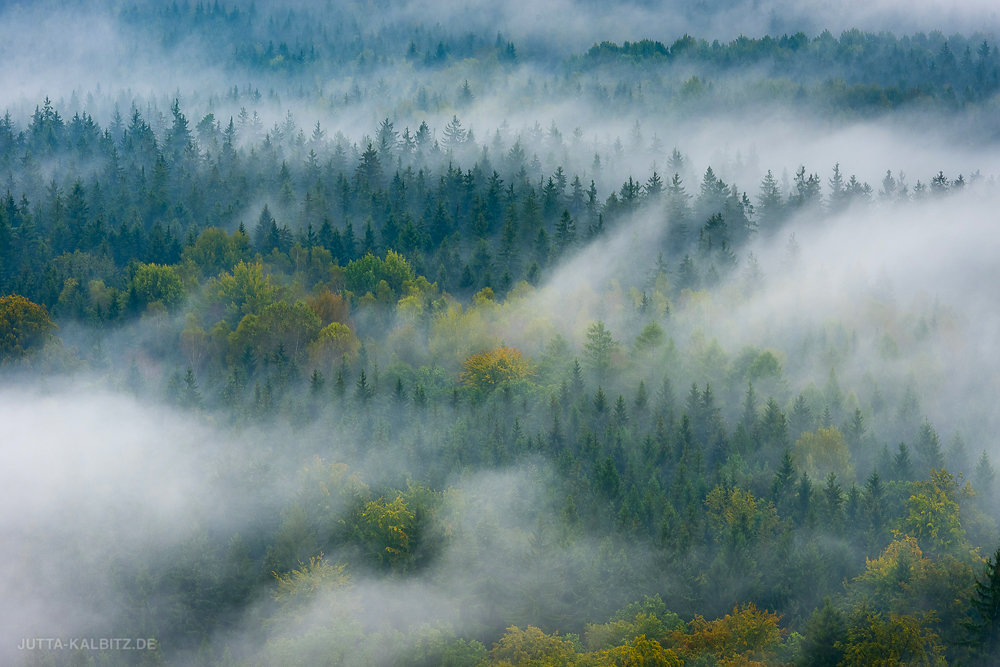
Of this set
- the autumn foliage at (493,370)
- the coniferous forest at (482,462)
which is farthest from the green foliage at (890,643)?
the autumn foliage at (493,370)

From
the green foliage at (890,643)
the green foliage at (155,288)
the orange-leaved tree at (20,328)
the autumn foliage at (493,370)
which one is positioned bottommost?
the green foliage at (890,643)

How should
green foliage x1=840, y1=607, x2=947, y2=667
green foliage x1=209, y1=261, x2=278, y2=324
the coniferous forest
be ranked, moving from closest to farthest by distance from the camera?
green foliage x1=840, y1=607, x2=947, y2=667 → the coniferous forest → green foliage x1=209, y1=261, x2=278, y2=324

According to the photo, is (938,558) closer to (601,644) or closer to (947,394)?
(601,644)

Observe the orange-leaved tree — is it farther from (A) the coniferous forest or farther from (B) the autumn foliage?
(B) the autumn foliage

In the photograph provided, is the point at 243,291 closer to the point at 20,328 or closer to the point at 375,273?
the point at 375,273

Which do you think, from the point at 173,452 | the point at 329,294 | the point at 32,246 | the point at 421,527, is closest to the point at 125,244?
→ the point at 32,246

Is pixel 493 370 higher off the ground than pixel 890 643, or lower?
higher

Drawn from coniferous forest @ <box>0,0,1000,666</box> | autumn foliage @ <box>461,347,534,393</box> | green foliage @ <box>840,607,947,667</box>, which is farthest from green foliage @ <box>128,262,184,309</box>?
green foliage @ <box>840,607,947,667</box>

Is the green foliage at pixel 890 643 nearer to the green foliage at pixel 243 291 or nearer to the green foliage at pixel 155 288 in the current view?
the green foliage at pixel 243 291

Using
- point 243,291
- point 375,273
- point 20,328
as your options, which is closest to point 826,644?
point 20,328

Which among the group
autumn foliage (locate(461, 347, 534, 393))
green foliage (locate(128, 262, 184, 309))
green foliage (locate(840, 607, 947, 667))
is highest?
green foliage (locate(128, 262, 184, 309))

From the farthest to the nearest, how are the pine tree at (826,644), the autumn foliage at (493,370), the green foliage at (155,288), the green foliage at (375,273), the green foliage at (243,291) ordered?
the green foliage at (375,273)
the green foliage at (243,291)
the green foliage at (155,288)
the autumn foliage at (493,370)
the pine tree at (826,644)

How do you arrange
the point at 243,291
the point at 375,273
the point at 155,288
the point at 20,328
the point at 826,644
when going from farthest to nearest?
the point at 375,273, the point at 243,291, the point at 155,288, the point at 20,328, the point at 826,644
